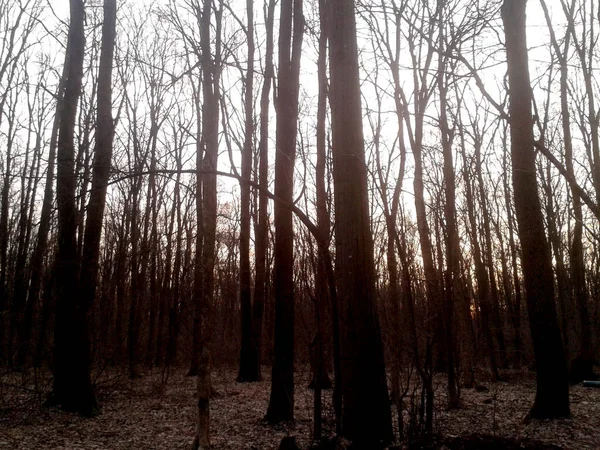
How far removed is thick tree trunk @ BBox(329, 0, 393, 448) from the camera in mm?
4766

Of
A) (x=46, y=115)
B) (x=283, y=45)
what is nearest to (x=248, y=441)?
(x=283, y=45)

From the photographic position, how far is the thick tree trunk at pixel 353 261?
4766mm

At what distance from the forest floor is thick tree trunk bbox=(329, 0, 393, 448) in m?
1.12

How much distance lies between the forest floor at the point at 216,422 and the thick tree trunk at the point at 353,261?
1.12 meters

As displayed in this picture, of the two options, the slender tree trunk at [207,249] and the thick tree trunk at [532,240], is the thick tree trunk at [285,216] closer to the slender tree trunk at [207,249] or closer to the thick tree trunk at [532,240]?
the slender tree trunk at [207,249]

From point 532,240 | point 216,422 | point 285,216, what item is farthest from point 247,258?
point 532,240

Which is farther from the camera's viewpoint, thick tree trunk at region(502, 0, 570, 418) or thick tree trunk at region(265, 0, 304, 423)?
thick tree trunk at region(265, 0, 304, 423)

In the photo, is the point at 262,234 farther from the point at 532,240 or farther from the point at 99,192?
the point at 532,240

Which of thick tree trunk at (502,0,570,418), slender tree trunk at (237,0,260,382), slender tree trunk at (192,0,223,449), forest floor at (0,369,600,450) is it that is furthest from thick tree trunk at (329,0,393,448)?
slender tree trunk at (237,0,260,382)

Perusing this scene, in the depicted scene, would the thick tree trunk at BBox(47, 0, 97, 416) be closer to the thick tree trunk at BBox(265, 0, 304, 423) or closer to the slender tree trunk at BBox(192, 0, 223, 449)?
the slender tree trunk at BBox(192, 0, 223, 449)

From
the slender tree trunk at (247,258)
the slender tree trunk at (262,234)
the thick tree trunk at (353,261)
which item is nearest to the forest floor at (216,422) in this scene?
the thick tree trunk at (353,261)

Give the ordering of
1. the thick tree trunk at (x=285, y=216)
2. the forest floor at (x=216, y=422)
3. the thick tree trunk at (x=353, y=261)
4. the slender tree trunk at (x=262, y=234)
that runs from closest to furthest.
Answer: the thick tree trunk at (x=353, y=261) → the forest floor at (x=216, y=422) → the thick tree trunk at (x=285, y=216) → the slender tree trunk at (x=262, y=234)

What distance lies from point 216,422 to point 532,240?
6.18 m

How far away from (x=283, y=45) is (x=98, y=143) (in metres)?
3.99
